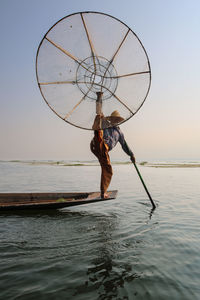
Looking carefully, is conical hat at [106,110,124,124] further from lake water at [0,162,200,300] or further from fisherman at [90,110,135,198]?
lake water at [0,162,200,300]

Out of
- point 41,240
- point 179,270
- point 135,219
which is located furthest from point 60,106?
point 179,270

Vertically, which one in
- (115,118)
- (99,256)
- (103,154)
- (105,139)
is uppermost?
(115,118)

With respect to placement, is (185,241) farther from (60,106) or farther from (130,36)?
(130,36)

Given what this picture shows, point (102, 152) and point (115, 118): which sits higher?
point (115, 118)

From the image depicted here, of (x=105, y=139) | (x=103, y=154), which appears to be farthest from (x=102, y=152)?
(x=105, y=139)

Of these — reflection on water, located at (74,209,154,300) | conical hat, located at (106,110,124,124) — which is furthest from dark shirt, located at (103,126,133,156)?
reflection on water, located at (74,209,154,300)

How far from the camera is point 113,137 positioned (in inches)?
287

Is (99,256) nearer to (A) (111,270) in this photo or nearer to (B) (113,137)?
(A) (111,270)

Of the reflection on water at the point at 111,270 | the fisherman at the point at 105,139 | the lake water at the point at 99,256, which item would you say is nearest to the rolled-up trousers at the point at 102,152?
the fisherman at the point at 105,139

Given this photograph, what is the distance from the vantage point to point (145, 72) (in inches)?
242

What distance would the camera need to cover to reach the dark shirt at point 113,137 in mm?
7102

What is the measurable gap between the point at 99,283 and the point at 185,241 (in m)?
2.70

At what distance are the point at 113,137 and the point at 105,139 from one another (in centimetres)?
34

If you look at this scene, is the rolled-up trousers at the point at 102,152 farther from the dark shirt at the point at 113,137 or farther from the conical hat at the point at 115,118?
the conical hat at the point at 115,118
